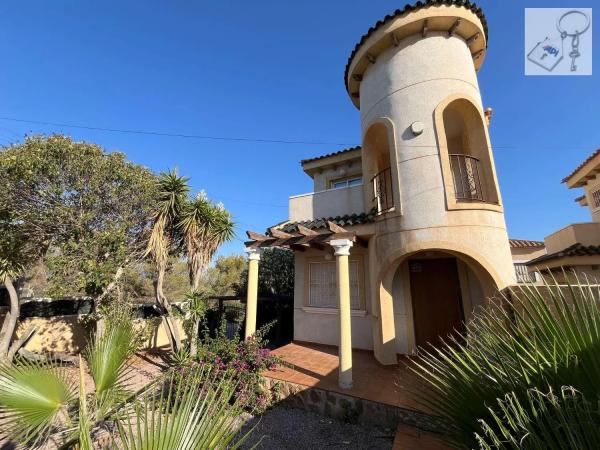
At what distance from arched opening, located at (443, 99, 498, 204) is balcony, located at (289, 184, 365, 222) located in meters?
3.59

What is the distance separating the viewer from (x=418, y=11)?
8.48 meters

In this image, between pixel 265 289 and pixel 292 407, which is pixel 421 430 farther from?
pixel 265 289

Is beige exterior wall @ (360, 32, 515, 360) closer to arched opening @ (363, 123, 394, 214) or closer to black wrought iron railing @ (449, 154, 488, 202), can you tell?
black wrought iron railing @ (449, 154, 488, 202)

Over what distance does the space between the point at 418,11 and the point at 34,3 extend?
17.2 metres

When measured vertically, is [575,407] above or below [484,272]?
below

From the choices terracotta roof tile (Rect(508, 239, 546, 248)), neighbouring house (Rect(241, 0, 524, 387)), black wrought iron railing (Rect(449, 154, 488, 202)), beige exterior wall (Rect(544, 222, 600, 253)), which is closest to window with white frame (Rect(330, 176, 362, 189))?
neighbouring house (Rect(241, 0, 524, 387))

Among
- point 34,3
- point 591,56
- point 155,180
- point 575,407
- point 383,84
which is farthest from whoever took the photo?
point 34,3

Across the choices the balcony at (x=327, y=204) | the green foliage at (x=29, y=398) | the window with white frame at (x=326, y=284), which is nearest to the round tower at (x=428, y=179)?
the balcony at (x=327, y=204)

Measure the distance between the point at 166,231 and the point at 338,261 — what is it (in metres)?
8.10

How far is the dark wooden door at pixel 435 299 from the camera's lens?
8.81 metres

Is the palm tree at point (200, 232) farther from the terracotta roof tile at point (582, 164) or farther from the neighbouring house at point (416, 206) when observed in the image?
the terracotta roof tile at point (582, 164)

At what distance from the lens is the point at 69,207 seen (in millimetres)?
8898

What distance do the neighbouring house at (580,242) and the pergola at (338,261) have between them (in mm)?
4761

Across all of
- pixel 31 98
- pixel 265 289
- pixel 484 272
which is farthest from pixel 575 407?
pixel 31 98
